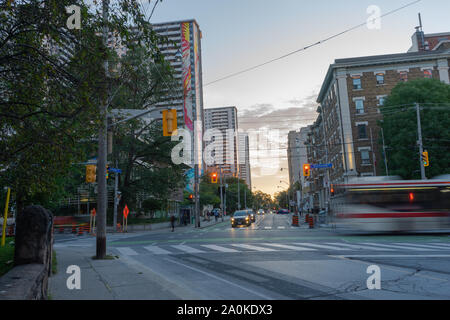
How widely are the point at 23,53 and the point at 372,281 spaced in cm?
923

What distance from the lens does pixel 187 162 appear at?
135 ft

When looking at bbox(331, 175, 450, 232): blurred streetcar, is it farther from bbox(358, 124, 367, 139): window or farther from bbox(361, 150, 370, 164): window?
bbox(358, 124, 367, 139): window

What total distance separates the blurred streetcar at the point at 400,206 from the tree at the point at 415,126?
17.8 meters

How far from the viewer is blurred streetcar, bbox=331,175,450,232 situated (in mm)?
20047

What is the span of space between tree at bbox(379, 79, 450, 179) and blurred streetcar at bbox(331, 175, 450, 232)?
58.3 feet

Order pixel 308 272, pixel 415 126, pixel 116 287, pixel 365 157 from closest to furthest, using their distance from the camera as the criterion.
A: pixel 116 287
pixel 308 272
pixel 415 126
pixel 365 157

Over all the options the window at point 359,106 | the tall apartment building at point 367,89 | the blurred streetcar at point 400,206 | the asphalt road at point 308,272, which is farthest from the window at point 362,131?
the asphalt road at point 308,272

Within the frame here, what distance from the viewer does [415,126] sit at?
3750 cm

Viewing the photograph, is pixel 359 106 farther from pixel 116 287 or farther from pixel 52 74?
pixel 116 287

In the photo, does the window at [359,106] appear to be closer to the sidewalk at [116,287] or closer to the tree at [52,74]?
the tree at [52,74]

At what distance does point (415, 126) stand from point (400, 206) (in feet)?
69.7

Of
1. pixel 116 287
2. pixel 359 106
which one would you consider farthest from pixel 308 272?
pixel 359 106

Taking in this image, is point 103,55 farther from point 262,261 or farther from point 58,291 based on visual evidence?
point 262,261
